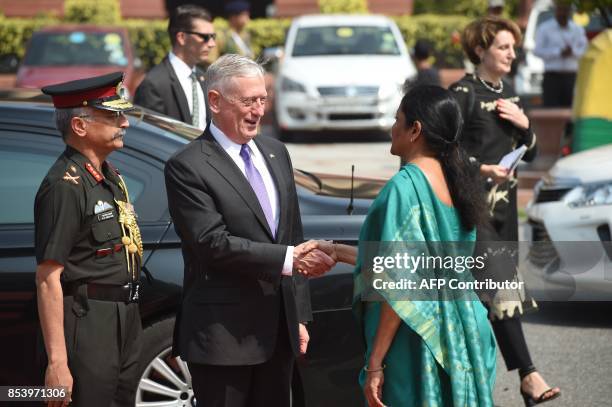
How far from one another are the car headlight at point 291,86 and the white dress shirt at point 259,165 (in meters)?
11.6

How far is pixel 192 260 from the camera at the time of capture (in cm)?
394

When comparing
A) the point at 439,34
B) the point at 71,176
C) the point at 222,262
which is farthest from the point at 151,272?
the point at 439,34

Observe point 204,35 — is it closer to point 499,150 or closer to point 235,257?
point 499,150

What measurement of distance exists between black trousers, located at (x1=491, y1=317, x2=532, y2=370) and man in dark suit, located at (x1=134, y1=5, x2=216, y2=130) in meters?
2.09

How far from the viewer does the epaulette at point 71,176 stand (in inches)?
155

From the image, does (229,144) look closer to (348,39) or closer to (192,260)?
(192,260)

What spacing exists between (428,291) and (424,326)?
11 cm

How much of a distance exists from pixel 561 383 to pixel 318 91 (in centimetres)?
974

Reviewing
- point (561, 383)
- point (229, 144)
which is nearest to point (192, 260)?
point (229, 144)

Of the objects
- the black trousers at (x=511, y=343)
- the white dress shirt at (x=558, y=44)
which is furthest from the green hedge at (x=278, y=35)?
the black trousers at (x=511, y=343)

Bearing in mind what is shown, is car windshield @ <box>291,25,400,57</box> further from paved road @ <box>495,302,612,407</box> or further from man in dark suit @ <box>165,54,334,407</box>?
man in dark suit @ <box>165,54,334,407</box>

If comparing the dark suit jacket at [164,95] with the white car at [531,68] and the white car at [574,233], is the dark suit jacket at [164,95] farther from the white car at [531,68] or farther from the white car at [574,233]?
the white car at [531,68]

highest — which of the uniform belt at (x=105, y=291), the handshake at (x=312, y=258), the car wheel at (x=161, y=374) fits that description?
the handshake at (x=312, y=258)

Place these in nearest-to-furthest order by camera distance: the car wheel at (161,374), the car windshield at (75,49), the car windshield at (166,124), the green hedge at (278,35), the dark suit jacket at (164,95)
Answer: the car wheel at (161,374)
the car windshield at (166,124)
the dark suit jacket at (164,95)
the car windshield at (75,49)
the green hedge at (278,35)
